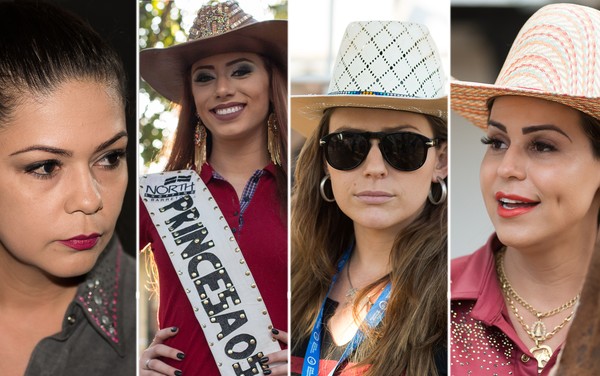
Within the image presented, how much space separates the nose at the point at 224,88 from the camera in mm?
3117

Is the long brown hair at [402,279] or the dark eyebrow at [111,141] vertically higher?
the dark eyebrow at [111,141]

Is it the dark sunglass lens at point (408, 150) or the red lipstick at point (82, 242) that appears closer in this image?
the dark sunglass lens at point (408, 150)

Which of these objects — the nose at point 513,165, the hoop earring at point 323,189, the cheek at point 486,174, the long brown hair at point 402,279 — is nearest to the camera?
the nose at point 513,165

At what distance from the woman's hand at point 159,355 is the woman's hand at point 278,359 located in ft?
1.07

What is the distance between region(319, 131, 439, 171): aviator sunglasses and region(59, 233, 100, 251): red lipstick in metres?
1.02

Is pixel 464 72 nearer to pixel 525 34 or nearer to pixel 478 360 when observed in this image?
pixel 525 34

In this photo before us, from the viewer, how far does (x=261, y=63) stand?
122 inches

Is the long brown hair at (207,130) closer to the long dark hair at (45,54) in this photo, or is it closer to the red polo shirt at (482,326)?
the long dark hair at (45,54)

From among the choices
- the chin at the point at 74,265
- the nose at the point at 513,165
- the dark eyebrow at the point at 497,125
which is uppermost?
the dark eyebrow at the point at 497,125

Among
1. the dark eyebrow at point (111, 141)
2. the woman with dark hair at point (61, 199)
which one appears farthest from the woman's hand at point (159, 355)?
the dark eyebrow at point (111, 141)

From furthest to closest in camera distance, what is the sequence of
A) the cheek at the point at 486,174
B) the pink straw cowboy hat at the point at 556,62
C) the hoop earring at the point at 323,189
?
the hoop earring at the point at 323,189, the cheek at the point at 486,174, the pink straw cowboy hat at the point at 556,62

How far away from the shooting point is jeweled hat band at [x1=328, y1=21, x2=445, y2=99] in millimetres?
2898

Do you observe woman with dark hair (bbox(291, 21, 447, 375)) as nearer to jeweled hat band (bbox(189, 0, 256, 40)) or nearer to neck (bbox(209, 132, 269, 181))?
neck (bbox(209, 132, 269, 181))

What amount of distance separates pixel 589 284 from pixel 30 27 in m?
2.27
